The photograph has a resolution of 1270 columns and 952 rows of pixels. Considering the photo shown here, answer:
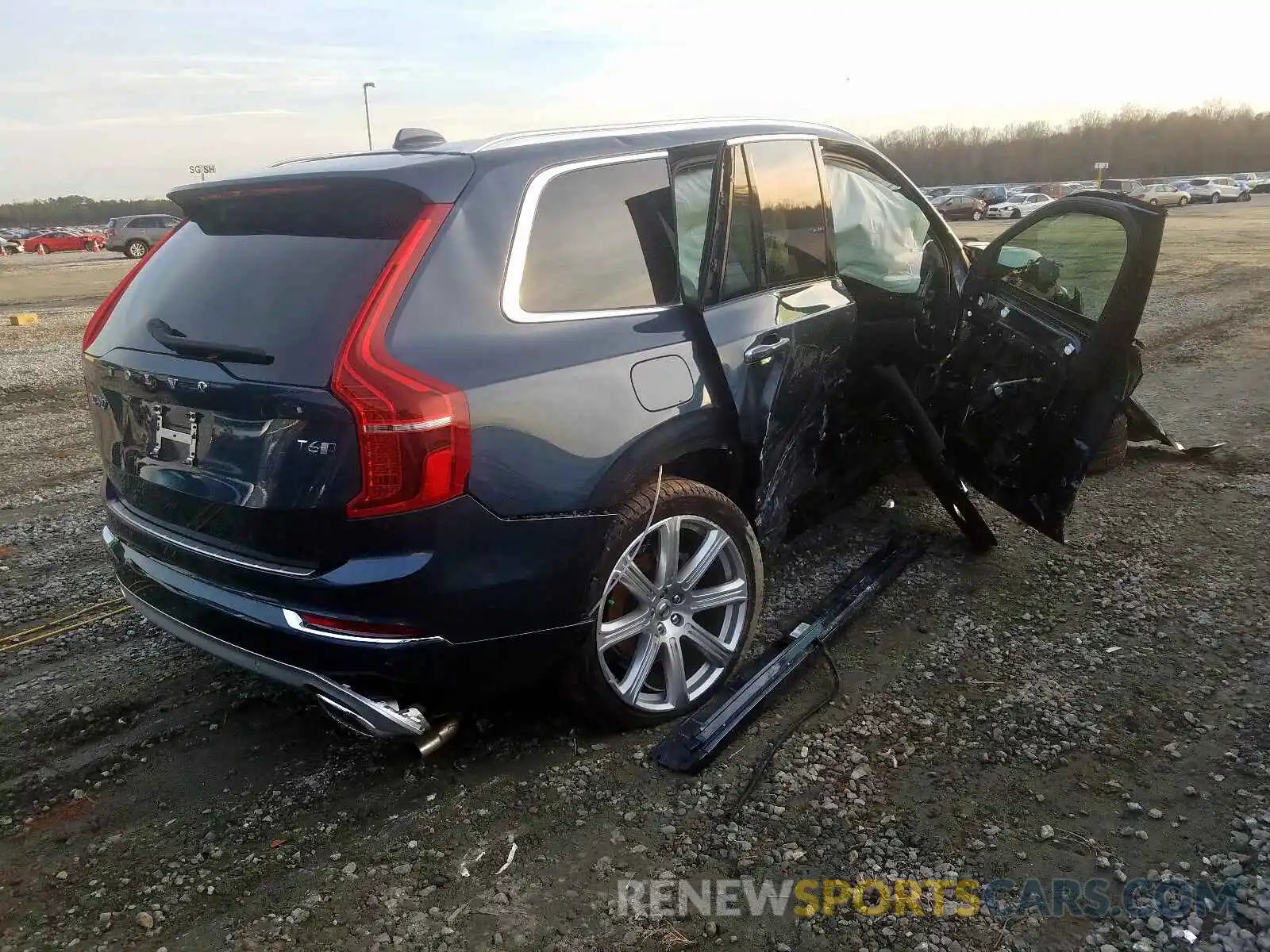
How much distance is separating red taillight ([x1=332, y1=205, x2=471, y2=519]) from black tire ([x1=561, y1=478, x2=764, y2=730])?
1.94ft

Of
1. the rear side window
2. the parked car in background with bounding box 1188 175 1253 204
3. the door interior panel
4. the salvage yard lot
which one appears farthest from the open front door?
the parked car in background with bounding box 1188 175 1253 204

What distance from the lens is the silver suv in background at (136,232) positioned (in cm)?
3375

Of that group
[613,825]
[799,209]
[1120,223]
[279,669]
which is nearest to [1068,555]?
[1120,223]

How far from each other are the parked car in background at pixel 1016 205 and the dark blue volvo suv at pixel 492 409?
135ft

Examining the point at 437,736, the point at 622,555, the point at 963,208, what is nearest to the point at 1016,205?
the point at 963,208

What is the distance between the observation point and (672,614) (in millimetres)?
3076

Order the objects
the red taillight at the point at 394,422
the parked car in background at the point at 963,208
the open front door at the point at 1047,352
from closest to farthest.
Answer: the red taillight at the point at 394,422
the open front door at the point at 1047,352
the parked car in background at the point at 963,208

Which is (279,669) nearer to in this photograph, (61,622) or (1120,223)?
(61,622)

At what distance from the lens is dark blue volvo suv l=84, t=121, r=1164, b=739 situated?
7.87ft

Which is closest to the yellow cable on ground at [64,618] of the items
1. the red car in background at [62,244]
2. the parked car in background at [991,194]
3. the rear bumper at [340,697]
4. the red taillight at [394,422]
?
the rear bumper at [340,697]

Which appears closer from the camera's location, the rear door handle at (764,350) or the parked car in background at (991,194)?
the rear door handle at (764,350)

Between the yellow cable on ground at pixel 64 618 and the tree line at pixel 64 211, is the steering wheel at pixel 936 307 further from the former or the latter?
the tree line at pixel 64 211

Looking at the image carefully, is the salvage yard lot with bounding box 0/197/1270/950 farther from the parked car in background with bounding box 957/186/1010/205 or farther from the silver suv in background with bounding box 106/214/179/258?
the parked car in background with bounding box 957/186/1010/205

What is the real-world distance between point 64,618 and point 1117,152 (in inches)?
3722
